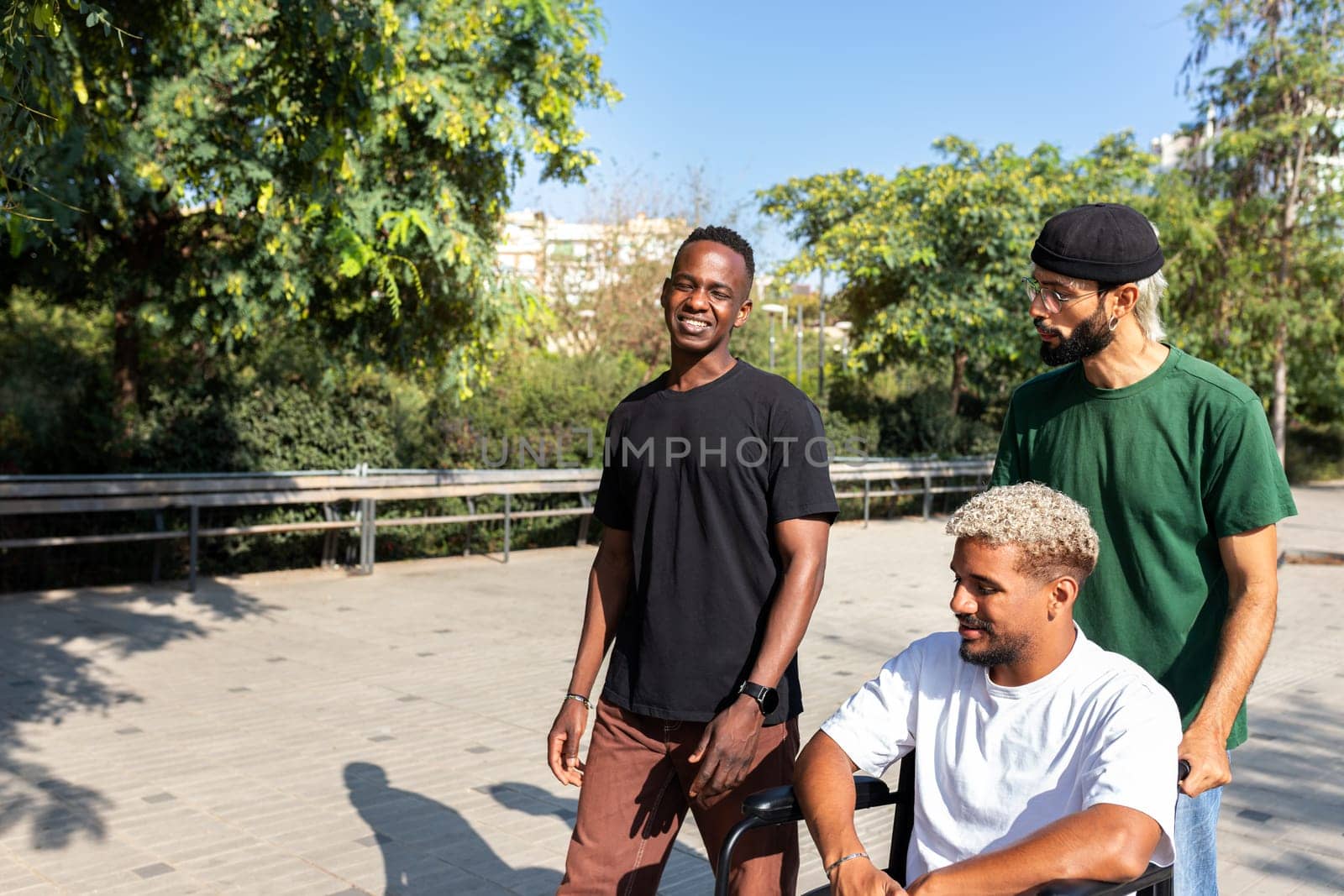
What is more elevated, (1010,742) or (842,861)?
(1010,742)

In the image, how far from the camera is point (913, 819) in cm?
255

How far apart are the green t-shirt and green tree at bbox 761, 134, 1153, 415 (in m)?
17.2

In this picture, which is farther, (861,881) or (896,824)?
(896,824)

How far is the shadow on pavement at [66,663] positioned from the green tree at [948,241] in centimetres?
1250

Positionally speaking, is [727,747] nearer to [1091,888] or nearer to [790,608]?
[790,608]

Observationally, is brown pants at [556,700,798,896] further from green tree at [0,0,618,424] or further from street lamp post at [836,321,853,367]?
street lamp post at [836,321,853,367]

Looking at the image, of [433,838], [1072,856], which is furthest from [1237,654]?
[433,838]

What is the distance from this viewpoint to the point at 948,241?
20297mm

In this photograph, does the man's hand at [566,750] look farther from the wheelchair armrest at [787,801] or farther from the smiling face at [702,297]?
the smiling face at [702,297]

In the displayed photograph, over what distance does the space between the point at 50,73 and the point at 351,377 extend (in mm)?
8713

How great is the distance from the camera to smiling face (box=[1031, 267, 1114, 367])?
2.49 meters

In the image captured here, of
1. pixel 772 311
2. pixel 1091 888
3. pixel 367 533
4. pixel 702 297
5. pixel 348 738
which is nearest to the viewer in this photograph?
pixel 1091 888

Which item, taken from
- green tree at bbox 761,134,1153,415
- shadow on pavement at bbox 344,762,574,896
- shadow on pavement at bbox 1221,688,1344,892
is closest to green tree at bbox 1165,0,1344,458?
green tree at bbox 761,134,1153,415

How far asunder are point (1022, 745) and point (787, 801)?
1.52 feet
